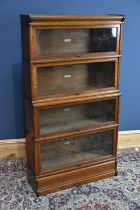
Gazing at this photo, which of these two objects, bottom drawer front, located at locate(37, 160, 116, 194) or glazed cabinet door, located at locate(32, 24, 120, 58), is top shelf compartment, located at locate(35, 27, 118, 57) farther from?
bottom drawer front, located at locate(37, 160, 116, 194)

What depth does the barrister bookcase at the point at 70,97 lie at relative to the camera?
6.58 feet

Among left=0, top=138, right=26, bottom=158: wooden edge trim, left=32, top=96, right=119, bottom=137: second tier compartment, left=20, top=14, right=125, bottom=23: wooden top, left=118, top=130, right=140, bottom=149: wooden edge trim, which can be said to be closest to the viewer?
left=20, top=14, right=125, bottom=23: wooden top

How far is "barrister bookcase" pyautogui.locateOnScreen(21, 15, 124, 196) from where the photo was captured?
201 cm

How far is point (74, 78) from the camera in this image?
7.39 ft

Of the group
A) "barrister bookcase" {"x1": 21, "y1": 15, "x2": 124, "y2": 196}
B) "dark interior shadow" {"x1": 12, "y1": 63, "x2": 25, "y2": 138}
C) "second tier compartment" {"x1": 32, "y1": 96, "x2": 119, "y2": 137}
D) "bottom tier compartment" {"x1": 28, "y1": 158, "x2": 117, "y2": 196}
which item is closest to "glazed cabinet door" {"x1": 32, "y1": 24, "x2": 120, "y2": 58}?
"barrister bookcase" {"x1": 21, "y1": 15, "x2": 124, "y2": 196}

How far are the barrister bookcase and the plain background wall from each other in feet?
1.50

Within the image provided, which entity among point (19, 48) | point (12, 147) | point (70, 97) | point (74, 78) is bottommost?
point (12, 147)

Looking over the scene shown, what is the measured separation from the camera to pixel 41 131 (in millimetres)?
2160

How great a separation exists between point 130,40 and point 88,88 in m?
0.80

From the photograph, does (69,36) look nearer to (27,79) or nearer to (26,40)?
(26,40)

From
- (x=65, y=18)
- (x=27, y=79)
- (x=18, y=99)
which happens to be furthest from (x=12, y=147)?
(x=65, y=18)

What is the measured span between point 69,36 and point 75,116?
0.65 m

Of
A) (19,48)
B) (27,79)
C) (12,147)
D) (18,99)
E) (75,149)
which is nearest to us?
(27,79)

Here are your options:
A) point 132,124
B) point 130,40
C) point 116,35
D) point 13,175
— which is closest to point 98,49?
point 116,35
